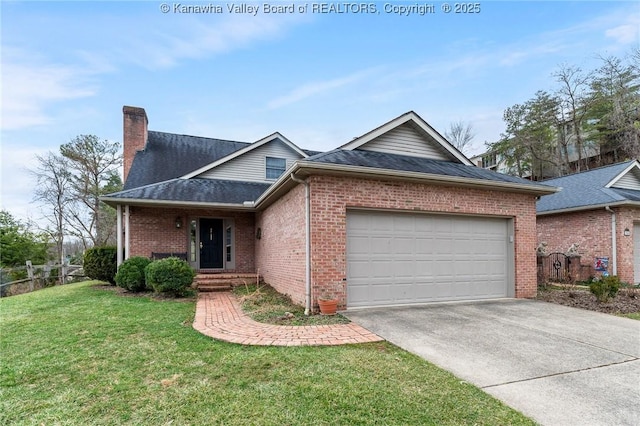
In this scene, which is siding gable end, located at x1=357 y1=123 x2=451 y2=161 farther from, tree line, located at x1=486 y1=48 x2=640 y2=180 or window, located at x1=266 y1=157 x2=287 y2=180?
tree line, located at x1=486 y1=48 x2=640 y2=180

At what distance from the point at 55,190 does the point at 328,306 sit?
23.6m

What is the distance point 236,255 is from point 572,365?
10.4m

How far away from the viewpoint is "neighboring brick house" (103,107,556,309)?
21.5 feet

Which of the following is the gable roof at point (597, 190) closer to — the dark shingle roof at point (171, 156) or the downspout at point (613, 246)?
the downspout at point (613, 246)

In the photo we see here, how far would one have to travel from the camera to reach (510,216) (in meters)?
8.33

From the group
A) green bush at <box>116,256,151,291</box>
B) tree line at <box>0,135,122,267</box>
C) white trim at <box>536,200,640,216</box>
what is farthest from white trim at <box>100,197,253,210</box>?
tree line at <box>0,135,122,267</box>

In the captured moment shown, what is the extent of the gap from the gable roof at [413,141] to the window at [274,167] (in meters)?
6.04

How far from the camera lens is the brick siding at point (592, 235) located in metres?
11.2

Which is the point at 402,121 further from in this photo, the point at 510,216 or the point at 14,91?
the point at 14,91

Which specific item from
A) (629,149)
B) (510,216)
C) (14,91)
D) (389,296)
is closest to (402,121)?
(510,216)

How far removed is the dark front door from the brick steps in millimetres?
1780

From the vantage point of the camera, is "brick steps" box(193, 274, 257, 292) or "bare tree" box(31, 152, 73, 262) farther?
"bare tree" box(31, 152, 73, 262)

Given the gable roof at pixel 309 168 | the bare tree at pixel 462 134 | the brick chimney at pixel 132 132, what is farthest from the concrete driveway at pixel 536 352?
the bare tree at pixel 462 134

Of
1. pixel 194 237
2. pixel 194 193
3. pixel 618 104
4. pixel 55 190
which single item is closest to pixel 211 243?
pixel 194 237
